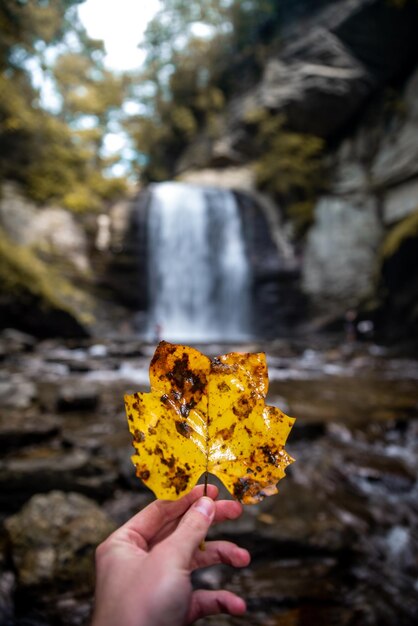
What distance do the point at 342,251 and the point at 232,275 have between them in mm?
4891

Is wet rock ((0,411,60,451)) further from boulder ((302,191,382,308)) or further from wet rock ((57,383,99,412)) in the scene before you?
boulder ((302,191,382,308))

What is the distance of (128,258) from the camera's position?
14.5 m

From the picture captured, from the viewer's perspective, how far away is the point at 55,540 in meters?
1.74

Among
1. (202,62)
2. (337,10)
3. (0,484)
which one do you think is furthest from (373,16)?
(0,484)

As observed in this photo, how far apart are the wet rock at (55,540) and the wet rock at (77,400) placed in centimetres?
227

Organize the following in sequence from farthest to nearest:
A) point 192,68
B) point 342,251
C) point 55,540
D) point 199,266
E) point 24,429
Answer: point 192,68 < point 199,266 < point 342,251 < point 24,429 < point 55,540

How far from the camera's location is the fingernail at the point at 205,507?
62cm

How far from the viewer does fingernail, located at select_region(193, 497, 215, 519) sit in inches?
24.4

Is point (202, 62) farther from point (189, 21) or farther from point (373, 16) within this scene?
point (373, 16)

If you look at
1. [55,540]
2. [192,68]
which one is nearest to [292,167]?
[192,68]

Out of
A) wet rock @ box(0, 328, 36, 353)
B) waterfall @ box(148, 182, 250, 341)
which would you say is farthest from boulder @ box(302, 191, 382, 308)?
wet rock @ box(0, 328, 36, 353)

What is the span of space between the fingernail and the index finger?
46 mm

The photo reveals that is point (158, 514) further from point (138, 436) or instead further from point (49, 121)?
point (49, 121)

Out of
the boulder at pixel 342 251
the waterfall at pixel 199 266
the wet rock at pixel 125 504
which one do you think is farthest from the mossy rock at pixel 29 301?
the boulder at pixel 342 251
